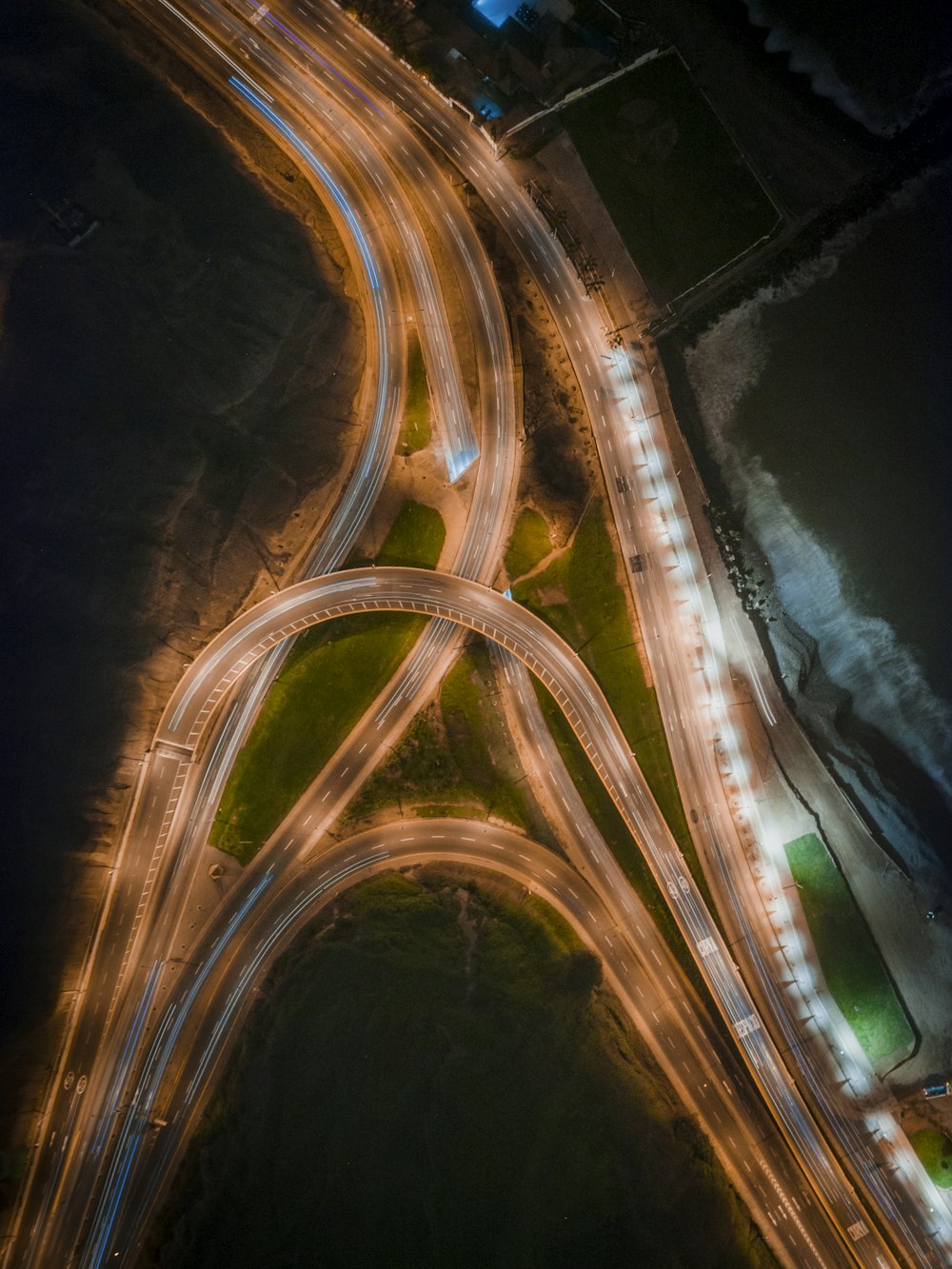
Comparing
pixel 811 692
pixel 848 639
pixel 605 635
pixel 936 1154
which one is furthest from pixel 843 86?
pixel 936 1154

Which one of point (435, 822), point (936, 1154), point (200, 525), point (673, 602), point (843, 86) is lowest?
point (936, 1154)

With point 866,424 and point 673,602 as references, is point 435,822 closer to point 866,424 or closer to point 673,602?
point 673,602

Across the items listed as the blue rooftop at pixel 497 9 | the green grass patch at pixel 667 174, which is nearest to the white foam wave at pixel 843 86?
the green grass patch at pixel 667 174

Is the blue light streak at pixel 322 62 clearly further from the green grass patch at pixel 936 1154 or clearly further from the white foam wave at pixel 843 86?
the green grass patch at pixel 936 1154

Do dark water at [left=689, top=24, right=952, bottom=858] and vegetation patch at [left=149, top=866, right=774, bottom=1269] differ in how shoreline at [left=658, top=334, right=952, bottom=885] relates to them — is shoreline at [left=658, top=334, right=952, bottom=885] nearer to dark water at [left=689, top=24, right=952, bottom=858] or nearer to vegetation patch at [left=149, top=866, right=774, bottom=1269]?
dark water at [left=689, top=24, right=952, bottom=858]

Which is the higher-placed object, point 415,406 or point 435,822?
point 415,406

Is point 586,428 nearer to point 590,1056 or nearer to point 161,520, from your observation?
point 161,520

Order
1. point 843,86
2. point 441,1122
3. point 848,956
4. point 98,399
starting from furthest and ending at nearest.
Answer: point 843,86 < point 848,956 < point 98,399 < point 441,1122

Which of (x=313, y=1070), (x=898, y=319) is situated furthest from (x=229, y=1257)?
(x=898, y=319)
